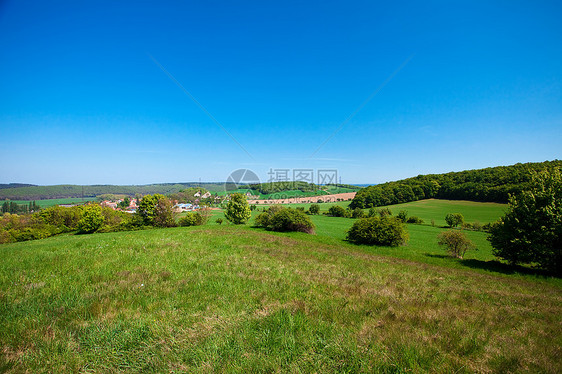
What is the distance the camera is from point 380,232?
20.9 m

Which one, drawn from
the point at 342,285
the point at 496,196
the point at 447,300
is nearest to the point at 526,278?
the point at 447,300

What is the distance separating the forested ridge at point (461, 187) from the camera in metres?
61.9

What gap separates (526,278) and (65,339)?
65.2 feet

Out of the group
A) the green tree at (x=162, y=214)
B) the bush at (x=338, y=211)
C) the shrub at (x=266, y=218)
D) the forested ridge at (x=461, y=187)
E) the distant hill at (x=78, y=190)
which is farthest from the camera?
the distant hill at (x=78, y=190)

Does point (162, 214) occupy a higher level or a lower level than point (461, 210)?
higher

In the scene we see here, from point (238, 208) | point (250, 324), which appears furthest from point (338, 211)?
point (250, 324)

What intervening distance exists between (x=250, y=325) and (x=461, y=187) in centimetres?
9631

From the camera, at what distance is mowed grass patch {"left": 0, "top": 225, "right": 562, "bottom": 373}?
8.02ft

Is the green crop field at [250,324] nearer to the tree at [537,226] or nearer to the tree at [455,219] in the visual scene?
the tree at [537,226]

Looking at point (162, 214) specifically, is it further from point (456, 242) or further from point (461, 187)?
point (461, 187)

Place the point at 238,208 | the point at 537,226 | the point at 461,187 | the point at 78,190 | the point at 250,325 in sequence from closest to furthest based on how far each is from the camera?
the point at 250,325, the point at 537,226, the point at 238,208, the point at 461,187, the point at 78,190

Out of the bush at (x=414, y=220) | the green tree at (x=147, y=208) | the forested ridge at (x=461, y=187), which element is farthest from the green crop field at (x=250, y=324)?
the forested ridge at (x=461, y=187)

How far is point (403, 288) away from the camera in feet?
19.2

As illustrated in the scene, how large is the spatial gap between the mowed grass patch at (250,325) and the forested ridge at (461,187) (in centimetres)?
7855
